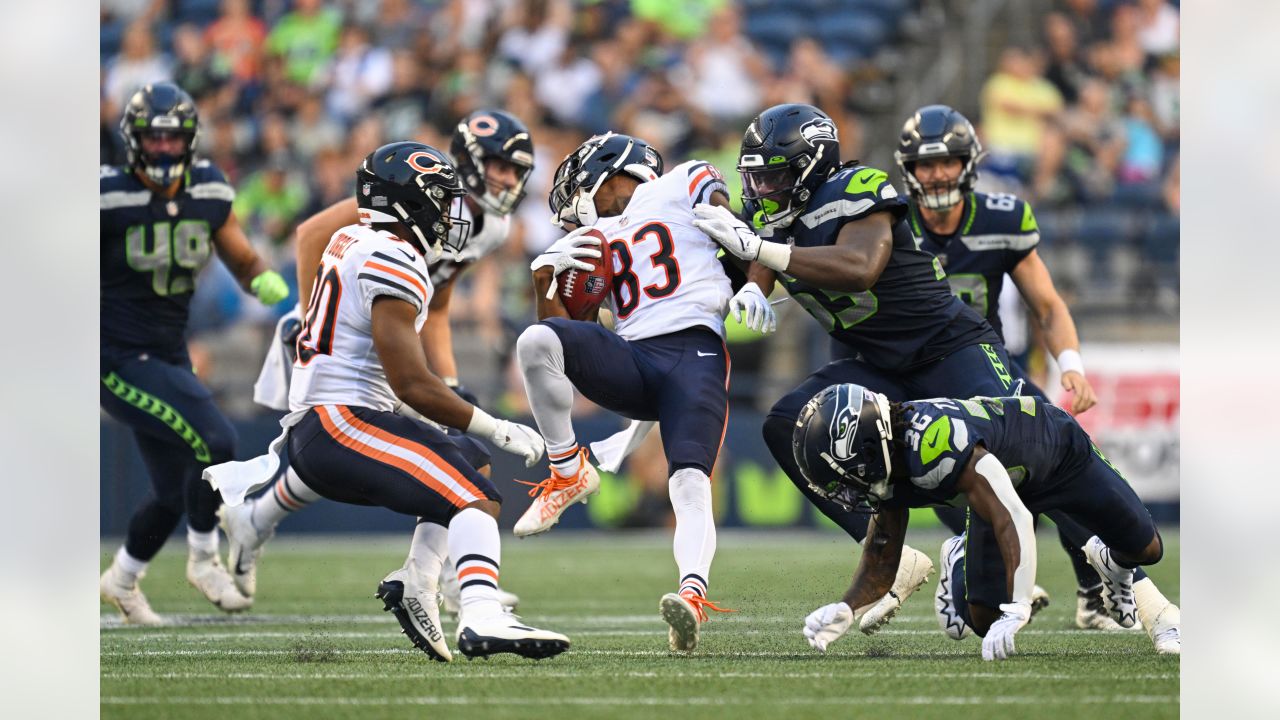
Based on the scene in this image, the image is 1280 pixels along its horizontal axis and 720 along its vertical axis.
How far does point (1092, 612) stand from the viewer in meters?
6.39

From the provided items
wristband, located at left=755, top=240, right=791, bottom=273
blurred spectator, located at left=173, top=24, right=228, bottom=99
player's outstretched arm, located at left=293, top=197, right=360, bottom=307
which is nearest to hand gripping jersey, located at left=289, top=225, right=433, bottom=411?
wristband, located at left=755, top=240, right=791, bottom=273

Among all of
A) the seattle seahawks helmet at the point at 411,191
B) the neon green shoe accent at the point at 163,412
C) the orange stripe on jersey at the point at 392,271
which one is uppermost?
the seattle seahawks helmet at the point at 411,191

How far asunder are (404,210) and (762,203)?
128 centimetres

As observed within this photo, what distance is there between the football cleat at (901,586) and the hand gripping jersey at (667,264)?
1024mm

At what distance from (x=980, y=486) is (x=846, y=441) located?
42 cm

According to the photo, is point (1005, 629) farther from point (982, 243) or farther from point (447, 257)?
point (447, 257)

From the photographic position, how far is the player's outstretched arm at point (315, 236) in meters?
6.58

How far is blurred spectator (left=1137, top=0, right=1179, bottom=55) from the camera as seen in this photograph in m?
14.3

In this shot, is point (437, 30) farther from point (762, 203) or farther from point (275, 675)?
point (275, 675)

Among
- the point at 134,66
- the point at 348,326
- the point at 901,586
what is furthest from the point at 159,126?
the point at 134,66

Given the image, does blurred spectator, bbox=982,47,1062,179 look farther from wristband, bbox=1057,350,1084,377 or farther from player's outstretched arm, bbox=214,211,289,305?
player's outstretched arm, bbox=214,211,289,305

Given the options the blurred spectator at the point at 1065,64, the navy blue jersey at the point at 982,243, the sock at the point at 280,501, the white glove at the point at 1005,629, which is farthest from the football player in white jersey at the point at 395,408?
the blurred spectator at the point at 1065,64

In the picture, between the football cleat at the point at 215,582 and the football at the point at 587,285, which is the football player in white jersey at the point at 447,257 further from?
the football at the point at 587,285

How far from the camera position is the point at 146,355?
721 cm
